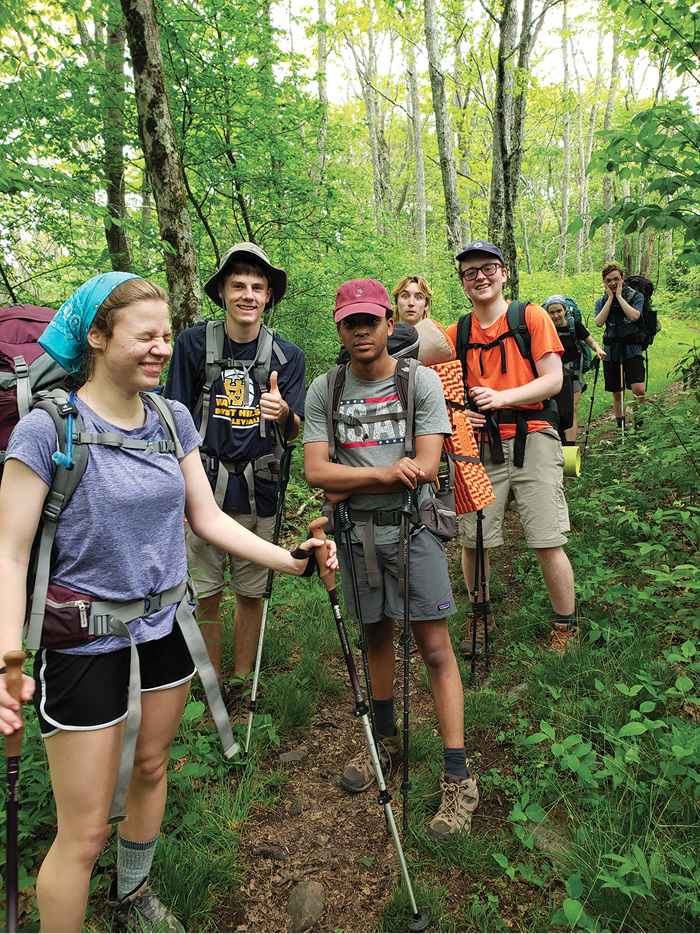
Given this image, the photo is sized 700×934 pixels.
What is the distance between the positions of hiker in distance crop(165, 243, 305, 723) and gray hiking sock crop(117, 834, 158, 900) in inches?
48.7

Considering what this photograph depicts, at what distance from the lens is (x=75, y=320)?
193 cm

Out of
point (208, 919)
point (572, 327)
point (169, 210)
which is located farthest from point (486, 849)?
point (572, 327)

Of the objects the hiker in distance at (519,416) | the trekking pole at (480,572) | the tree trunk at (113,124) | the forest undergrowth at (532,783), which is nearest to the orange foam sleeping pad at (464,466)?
the hiker in distance at (519,416)

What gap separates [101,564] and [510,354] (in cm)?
314

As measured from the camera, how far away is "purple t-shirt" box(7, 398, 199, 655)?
178 centimetres

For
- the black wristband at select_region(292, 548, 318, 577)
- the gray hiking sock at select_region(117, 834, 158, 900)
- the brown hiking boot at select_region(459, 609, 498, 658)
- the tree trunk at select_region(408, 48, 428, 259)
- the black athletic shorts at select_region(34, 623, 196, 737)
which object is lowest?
the brown hiking boot at select_region(459, 609, 498, 658)

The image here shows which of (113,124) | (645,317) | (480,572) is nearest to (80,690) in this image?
(480,572)

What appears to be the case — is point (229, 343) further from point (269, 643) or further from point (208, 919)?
point (208, 919)

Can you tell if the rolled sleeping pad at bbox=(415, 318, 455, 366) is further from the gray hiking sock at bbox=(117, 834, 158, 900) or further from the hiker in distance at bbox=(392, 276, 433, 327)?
the gray hiking sock at bbox=(117, 834, 158, 900)

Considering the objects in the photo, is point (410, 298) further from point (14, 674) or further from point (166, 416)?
point (14, 674)

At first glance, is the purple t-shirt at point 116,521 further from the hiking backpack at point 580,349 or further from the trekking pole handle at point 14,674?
the hiking backpack at point 580,349

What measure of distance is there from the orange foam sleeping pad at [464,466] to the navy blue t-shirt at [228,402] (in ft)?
3.94

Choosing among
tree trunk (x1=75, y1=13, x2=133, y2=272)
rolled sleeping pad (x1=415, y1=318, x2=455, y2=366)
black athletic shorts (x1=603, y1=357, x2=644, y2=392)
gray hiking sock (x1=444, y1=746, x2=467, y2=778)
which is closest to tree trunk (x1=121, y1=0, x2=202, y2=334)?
tree trunk (x1=75, y1=13, x2=133, y2=272)

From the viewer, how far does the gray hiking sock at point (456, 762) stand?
112 inches
